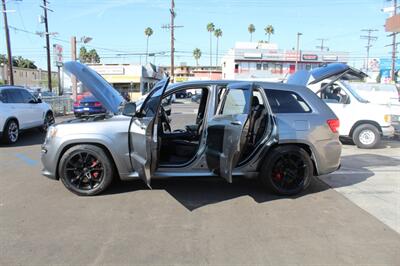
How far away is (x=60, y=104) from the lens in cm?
2253

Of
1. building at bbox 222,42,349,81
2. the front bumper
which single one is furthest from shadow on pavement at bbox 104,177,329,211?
building at bbox 222,42,349,81

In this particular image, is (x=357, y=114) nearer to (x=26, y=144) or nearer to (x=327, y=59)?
(x=26, y=144)

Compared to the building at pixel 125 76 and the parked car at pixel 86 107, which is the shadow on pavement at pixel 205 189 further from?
the building at pixel 125 76

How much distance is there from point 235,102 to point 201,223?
74.0 inches

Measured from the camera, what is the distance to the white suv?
10531 mm

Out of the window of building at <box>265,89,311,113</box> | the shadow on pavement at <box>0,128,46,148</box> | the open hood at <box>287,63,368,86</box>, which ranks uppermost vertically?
the open hood at <box>287,63,368,86</box>

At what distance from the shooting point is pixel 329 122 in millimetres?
5863

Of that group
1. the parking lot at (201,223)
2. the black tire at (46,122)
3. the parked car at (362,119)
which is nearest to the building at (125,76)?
the black tire at (46,122)

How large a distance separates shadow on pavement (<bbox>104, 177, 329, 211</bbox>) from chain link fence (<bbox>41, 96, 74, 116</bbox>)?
54.6ft

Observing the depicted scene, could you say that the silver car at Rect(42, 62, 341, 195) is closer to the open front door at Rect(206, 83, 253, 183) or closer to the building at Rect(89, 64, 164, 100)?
the open front door at Rect(206, 83, 253, 183)

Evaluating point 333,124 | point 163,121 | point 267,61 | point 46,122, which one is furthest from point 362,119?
point 267,61

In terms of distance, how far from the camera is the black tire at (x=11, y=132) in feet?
34.5

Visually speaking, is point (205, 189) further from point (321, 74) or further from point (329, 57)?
point (329, 57)

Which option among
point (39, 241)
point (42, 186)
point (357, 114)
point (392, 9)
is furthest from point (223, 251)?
point (392, 9)
